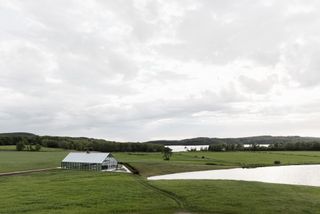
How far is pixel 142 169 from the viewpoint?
8550cm

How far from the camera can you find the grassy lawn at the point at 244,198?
115 feet

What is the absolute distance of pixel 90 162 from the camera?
88.0 m

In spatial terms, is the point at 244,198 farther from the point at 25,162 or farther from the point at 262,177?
the point at 25,162

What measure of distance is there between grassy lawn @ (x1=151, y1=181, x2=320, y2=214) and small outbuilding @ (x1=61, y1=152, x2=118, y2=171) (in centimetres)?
4008

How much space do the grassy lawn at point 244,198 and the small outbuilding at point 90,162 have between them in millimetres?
40076

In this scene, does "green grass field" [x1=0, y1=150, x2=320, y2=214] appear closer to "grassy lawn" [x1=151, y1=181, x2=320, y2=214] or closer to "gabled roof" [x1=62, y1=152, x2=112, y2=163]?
"grassy lawn" [x1=151, y1=181, x2=320, y2=214]

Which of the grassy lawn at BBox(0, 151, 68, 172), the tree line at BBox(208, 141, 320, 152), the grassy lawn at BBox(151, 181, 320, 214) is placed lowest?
the grassy lawn at BBox(151, 181, 320, 214)

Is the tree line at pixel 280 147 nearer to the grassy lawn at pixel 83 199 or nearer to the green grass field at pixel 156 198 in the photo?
the green grass field at pixel 156 198

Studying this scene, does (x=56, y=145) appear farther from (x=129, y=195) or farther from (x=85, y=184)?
(x=129, y=195)

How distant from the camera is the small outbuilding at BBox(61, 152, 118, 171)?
286 ft

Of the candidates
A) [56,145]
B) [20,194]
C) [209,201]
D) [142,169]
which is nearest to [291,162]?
[142,169]

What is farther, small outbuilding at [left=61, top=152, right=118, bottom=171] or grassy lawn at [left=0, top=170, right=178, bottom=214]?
small outbuilding at [left=61, top=152, right=118, bottom=171]

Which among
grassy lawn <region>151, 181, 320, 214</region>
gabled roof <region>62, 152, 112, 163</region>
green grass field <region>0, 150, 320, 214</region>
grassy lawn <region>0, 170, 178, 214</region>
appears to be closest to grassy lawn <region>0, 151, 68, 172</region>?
gabled roof <region>62, 152, 112, 163</region>

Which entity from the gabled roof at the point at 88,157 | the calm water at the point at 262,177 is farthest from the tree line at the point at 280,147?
the gabled roof at the point at 88,157
